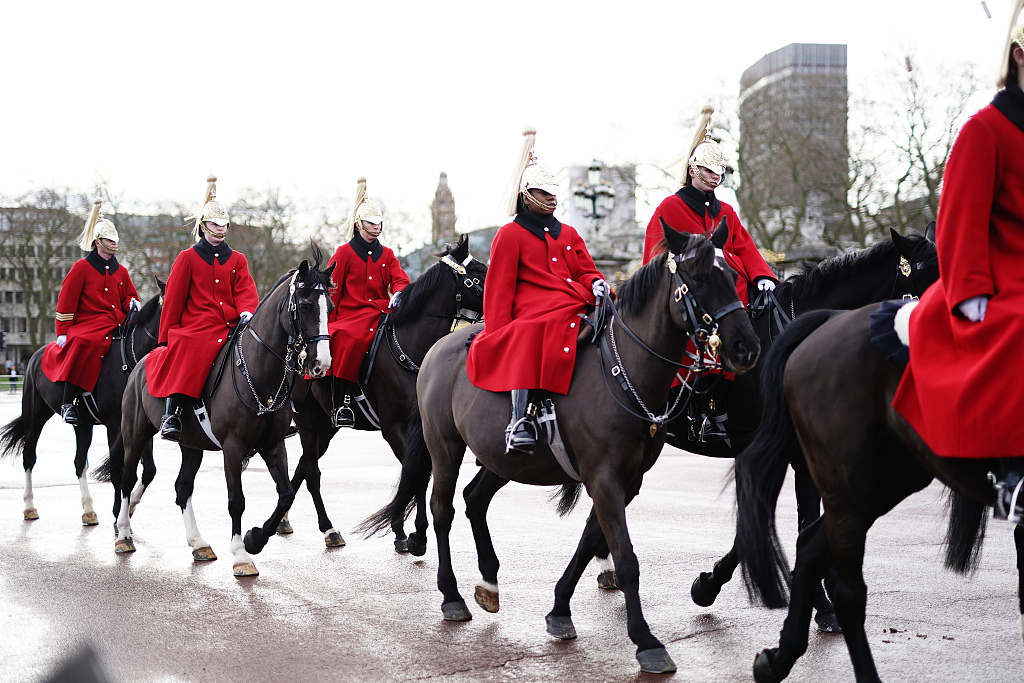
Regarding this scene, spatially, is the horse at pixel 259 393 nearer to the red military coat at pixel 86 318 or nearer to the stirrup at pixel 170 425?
the stirrup at pixel 170 425

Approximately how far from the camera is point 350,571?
739 cm

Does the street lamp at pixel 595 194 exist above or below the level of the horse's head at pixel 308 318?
above

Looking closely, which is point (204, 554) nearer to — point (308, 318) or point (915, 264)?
point (308, 318)

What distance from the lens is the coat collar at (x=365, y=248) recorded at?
9358mm

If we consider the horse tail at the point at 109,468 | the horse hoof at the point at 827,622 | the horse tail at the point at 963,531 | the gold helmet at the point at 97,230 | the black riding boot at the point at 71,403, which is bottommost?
the horse tail at the point at 109,468

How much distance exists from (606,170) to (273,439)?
97.3 ft

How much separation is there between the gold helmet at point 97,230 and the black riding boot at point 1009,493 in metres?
8.71

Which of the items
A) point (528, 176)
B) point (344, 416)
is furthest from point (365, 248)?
point (528, 176)

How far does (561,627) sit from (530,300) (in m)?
1.84

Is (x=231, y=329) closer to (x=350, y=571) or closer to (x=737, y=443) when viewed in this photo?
(x=350, y=571)

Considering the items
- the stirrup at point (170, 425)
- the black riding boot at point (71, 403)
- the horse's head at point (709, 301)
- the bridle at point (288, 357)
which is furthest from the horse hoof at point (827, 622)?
the black riding boot at point (71, 403)

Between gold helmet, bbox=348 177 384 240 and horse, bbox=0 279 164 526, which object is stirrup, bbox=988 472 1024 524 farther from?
horse, bbox=0 279 164 526

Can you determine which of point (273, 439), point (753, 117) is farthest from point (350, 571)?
point (753, 117)

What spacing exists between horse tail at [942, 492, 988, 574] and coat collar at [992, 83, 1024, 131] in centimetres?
181
